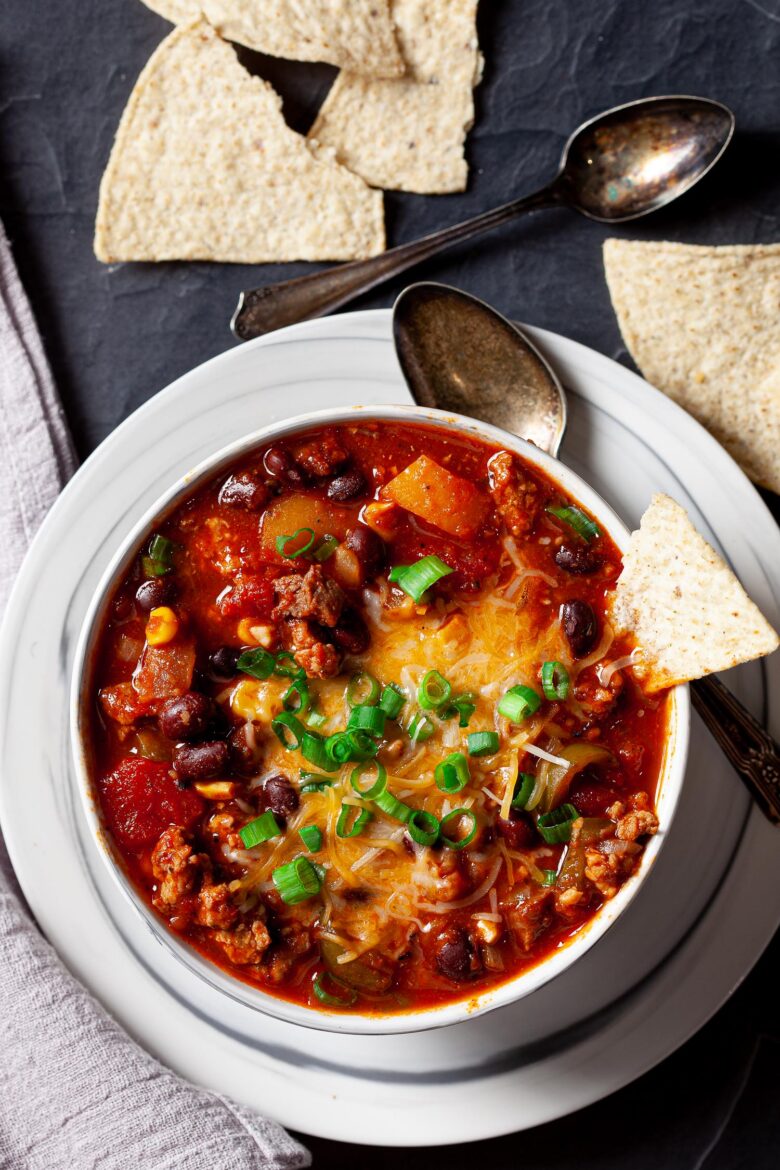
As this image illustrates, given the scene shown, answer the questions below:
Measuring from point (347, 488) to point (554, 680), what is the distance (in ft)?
2.80

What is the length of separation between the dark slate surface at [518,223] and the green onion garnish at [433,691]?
5.24ft

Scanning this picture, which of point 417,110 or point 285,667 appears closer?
point 285,667

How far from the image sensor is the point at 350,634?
3072mm

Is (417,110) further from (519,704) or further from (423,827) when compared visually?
(423,827)

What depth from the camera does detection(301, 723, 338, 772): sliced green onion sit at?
9.98 feet

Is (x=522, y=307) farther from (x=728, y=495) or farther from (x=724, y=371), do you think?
(x=728, y=495)

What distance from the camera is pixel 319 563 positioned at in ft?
10.3

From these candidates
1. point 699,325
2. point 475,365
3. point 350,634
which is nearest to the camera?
point 350,634

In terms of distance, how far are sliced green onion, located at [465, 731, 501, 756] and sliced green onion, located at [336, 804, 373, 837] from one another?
0.37 metres

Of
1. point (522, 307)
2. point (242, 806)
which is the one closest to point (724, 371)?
point (522, 307)

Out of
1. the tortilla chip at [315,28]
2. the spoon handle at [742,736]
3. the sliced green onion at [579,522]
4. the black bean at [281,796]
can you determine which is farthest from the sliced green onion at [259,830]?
the tortilla chip at [315,28]

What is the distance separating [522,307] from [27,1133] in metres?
3.42

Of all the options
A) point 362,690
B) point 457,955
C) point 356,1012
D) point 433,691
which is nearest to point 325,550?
point 362,690

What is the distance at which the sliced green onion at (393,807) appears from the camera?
303cm
